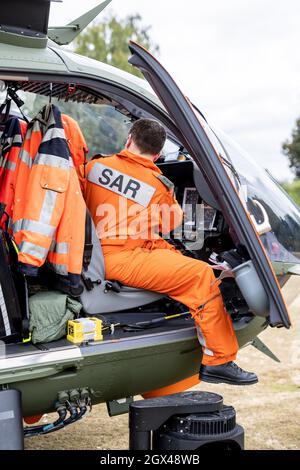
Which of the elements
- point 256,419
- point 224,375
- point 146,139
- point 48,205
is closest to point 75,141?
point 146,139

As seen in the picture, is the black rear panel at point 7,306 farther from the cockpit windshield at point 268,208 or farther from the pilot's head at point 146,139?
the cockpit windshield at point 268,208

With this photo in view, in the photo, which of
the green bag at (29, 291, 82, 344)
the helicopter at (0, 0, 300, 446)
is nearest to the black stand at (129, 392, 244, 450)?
the helicopter at (0, 0, 300, 446)

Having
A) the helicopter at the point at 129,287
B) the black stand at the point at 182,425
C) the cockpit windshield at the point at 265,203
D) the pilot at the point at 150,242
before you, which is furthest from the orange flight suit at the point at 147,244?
the cockpit windshield at the point at 265,203

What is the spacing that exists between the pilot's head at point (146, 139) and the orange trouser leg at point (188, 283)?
622mm

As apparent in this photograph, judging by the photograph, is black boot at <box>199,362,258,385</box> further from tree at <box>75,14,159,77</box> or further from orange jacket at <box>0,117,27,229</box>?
tree at <box>75,14,159,77</box>

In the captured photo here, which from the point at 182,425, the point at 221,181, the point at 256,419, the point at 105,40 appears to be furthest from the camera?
the point at 105,40

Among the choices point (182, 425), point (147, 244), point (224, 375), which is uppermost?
point (147, 244)

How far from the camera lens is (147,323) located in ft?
11.8

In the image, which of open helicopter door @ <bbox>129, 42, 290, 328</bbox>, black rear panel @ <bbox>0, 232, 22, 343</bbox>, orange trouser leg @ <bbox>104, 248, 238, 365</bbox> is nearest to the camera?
open helicopter door @ <bbox>129, 42, 290, 328</bbox>

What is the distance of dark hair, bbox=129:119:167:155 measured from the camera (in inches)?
146

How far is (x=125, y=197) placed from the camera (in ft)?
12.1

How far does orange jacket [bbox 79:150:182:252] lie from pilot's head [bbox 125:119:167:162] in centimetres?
5

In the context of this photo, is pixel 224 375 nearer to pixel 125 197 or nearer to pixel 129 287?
pixel 129 287

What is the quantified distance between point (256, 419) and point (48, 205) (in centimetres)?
258
